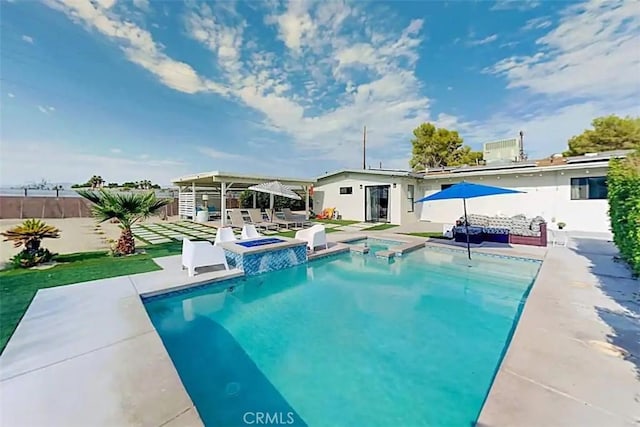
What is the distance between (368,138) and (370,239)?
25.1 metres

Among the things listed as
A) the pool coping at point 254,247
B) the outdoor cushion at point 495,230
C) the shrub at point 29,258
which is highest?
the outdoor cushion at point 495,230

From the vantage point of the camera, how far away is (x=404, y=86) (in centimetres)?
1734

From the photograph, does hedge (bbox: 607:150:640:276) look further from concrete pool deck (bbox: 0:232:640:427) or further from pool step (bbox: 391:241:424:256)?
pool step (bbox: 391:241:424:256)

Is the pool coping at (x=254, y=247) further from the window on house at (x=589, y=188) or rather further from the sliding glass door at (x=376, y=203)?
the window on house at (x=589, y=188)

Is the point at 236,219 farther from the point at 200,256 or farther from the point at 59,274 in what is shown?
the point at 59,274

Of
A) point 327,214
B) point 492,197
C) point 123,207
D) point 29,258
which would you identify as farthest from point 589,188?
A: point 29,258

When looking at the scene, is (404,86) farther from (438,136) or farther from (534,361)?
(534,361)

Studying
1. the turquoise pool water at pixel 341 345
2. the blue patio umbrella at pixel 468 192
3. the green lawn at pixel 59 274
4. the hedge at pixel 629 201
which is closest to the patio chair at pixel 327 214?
the blue patio umbrella at pixel 468 192

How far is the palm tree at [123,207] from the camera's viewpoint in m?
8.08

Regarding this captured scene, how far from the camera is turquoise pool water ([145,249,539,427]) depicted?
2.96 meters

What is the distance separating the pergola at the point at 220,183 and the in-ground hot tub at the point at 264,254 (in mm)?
7181

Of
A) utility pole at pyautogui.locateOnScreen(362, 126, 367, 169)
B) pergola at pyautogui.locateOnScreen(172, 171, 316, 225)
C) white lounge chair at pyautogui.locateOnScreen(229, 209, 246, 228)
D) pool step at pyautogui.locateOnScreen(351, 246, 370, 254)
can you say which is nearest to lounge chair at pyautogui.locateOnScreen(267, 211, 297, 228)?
white lounge chair at pyautogui.locateOnScreen(229, 209, 246, 228)

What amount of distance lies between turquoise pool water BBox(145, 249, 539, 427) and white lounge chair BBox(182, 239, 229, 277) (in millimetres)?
589

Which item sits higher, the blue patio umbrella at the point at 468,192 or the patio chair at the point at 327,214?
the blue patio umbrella at the point at 468,192
